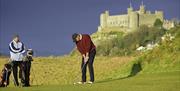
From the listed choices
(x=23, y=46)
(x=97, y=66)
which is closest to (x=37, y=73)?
(x=97, y=66)

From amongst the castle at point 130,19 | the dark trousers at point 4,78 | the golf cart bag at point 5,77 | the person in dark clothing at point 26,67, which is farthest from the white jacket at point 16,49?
the castle at point 130,19

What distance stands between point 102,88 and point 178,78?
4246 mm

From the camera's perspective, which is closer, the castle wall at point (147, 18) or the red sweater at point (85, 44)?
the red sweater at point (85, 44)

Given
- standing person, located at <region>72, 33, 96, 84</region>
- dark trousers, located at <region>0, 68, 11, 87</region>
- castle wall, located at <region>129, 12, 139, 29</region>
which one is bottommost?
dark trousers, located at <region>0, 68, 11, 87</region>

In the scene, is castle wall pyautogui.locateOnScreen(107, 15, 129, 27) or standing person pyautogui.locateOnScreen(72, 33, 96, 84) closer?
standing person pyautogui.locateOnScreen(72, 33, 96, 84)

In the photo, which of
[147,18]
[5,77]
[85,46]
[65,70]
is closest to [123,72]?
[65,70]

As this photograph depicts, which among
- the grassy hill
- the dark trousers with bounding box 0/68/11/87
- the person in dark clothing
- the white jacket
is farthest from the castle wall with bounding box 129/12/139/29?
the white jacket

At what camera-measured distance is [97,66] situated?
3334cm

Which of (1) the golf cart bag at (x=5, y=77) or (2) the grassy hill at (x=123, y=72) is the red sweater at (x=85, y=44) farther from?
(1) the golf cart bag at (x=5, y=77)

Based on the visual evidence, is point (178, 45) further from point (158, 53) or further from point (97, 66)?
point (97, 66)

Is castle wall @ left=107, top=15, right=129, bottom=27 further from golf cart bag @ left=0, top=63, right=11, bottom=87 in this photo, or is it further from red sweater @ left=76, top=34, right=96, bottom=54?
red sweater @ left=76, top=34, right=96, bottom=54

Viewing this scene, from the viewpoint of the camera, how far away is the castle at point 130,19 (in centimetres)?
15400

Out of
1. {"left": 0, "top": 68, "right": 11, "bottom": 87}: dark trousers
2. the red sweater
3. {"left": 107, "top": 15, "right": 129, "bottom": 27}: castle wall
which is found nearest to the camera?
the red sweater

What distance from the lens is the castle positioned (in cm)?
15400
